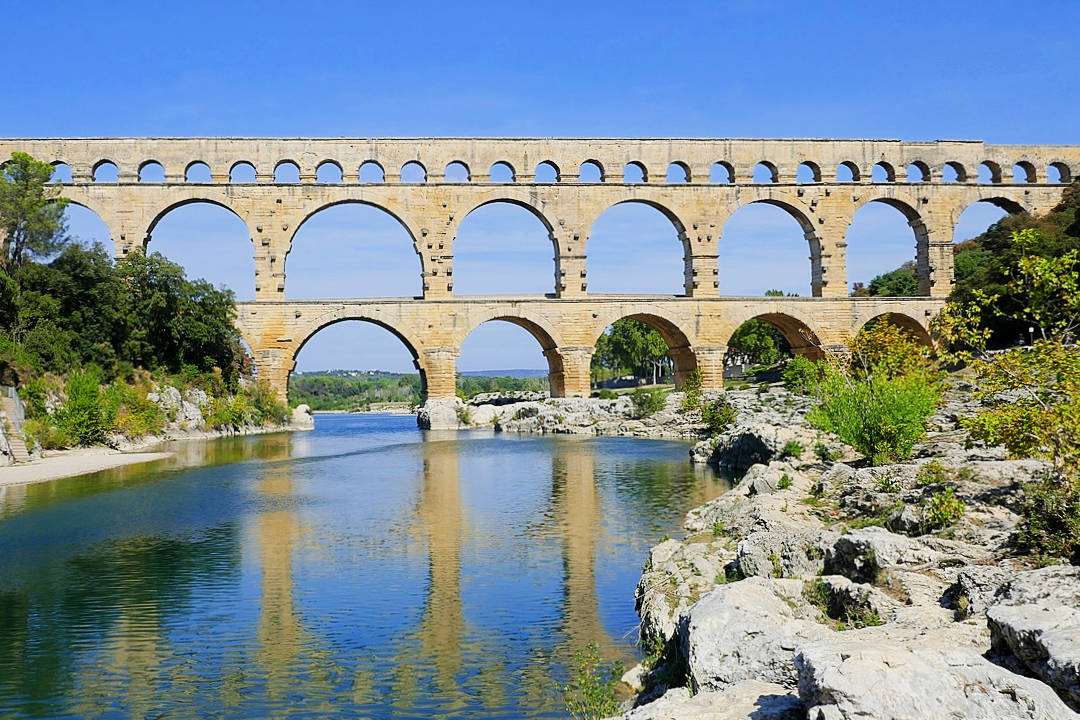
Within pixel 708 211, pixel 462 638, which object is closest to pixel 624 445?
pixel 708 211

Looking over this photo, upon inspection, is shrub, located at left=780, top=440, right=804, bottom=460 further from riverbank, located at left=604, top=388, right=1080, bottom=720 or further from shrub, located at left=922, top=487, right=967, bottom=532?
shrub, located at left=922, top=487, right=967, bottom=532

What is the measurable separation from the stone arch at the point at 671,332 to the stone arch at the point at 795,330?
5.10ft

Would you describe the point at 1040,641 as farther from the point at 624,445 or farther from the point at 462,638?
the point at 624,445

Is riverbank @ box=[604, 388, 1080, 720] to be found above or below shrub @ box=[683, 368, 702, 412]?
below

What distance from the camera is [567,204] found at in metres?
36.4

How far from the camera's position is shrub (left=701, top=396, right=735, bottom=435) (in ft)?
91.9

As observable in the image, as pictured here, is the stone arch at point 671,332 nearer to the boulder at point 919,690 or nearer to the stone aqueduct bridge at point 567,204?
the stone aqueduct bridge at point 567,204

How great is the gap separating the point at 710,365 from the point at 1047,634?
109ft

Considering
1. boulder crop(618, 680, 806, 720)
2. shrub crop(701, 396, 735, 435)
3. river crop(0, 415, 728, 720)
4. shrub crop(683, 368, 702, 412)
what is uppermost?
shrub crop(683, 368, 702, 412)

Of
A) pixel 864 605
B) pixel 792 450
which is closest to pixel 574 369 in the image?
pixel 792 450

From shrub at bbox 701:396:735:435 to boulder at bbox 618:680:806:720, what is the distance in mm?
23552

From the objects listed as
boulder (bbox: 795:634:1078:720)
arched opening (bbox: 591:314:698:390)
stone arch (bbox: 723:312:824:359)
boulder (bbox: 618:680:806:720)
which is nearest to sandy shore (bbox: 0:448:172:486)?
boulder (bbox: 618:680:806:720)

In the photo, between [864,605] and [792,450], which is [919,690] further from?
[792,450]

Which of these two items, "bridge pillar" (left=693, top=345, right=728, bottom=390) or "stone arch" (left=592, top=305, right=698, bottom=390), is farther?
"bridge pillar" (left=693, top=345, right=728, bottom=390)
